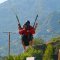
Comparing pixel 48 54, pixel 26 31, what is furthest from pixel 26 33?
pixel 48 54

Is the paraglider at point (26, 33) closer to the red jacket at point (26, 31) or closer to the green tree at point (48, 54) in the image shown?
the red jacket at point (26, 31)

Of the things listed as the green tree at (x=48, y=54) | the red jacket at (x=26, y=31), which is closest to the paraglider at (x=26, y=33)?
the red jacket at (x=26, y=31)

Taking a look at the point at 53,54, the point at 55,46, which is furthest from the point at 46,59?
the point at 55,46

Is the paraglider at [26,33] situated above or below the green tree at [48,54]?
below

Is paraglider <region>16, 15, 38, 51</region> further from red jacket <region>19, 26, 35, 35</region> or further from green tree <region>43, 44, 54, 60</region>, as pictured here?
green tree <region>43, 44, 54, 60</region>

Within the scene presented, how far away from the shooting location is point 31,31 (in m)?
14.3

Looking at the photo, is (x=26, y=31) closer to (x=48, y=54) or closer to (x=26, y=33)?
(x=26, y=33)

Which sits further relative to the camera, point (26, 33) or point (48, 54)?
point (48, 54)

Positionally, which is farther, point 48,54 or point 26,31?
point 48,54

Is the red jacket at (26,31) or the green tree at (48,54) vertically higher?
the green tree at (48,54)

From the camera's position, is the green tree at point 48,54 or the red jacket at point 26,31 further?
the green tree at point 48,54

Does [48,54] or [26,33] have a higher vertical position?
[48,54]

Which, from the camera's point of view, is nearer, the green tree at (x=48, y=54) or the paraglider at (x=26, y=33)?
the paraglider at (x=26, y=33)

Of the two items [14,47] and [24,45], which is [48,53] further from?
[14,47]
